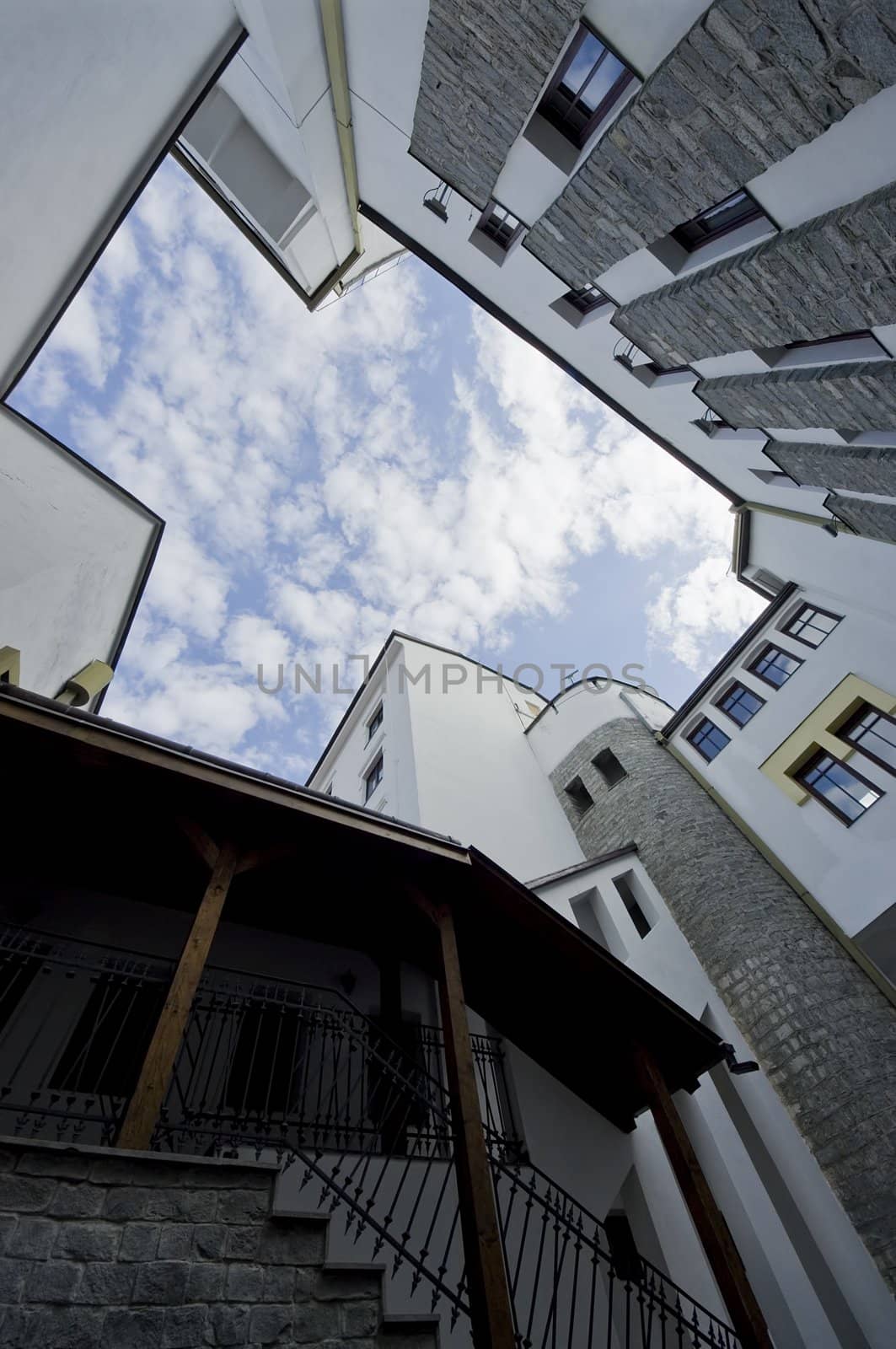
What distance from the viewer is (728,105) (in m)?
4.68

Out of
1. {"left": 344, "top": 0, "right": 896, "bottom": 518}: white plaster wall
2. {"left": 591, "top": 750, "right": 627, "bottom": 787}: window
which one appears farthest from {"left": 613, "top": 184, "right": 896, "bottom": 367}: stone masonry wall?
{"left": 591, "top": 750, "right": 627, "bottom": 787}: window

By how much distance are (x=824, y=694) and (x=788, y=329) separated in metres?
6.47

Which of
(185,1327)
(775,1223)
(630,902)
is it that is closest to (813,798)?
(630,902)

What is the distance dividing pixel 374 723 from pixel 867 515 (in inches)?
539

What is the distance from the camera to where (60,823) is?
5102mm

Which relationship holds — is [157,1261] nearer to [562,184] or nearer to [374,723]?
[562,184]

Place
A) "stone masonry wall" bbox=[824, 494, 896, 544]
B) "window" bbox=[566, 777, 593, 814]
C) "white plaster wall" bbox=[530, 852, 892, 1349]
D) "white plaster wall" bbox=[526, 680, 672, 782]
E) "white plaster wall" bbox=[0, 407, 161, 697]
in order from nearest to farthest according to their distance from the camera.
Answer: "white plaster wall" bbox=[530, 852, 892, 1349] < "white plaster wall" bbox=[0, 407, 161, 697] < "stone masonry wall" bbox=[824, 494, 896, 544] < "window" bbox=[566, 777, 593, 814] < "white plaster wall" bbox=[526, 680, 672, 782]

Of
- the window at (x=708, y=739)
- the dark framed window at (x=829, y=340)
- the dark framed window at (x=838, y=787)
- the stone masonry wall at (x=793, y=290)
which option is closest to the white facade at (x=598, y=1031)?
the window at (x=708, y=739)

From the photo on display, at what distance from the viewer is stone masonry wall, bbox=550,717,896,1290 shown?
6.58 m

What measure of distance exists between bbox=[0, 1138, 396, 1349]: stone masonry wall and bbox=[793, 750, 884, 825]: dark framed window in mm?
9139

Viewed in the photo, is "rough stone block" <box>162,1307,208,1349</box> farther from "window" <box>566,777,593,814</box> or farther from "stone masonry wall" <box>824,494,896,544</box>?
"window" <box>566,777,593,814</box>

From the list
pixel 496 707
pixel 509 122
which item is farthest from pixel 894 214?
pixel 496 707

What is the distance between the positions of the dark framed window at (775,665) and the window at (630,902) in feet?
15.9

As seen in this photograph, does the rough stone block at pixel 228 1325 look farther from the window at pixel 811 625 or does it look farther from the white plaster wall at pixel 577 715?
the white plaster wall at pixel 577 715
